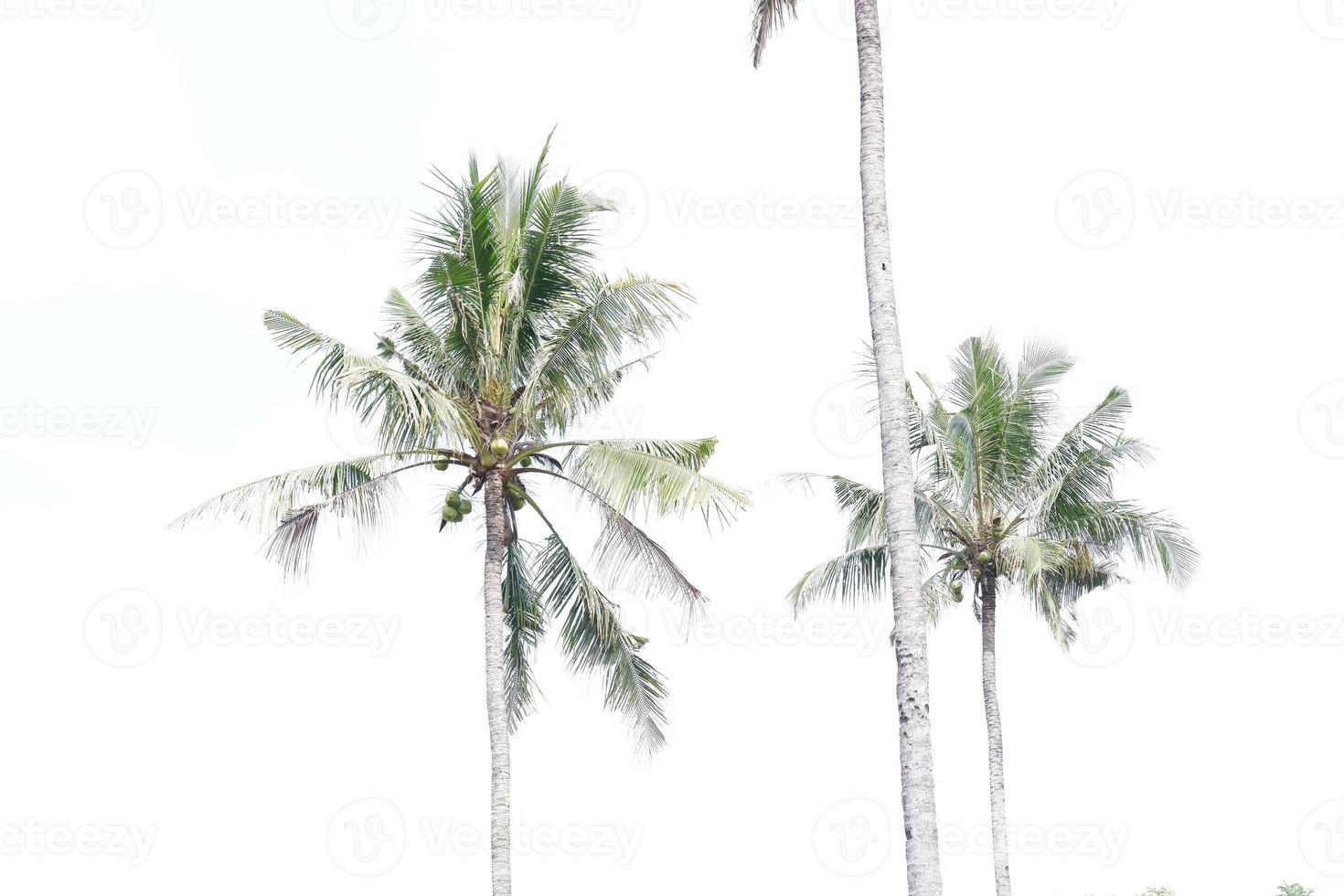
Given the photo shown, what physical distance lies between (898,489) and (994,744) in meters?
12.6

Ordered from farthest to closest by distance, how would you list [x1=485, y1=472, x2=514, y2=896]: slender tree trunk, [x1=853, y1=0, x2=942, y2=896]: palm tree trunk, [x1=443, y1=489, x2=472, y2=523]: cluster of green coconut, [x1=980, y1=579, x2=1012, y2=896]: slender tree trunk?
[x1=980, y1=579, x2=1012, y2=896]: slender tree trunk, [x1=443, y1=489, x2=472, y2=523]: cluster of green coconut, [x1=485, y1=472, x2=514, y2=896]: slender tree trunk, [x1=853, y1=0, x2=942, y2=896]: palm tree trunk

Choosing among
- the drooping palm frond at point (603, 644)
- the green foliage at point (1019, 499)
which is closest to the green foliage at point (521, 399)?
the drooping palm frond at point (603, 644)

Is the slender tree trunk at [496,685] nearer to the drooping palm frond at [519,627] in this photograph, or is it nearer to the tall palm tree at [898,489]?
the drooping palm frond at [519,627]

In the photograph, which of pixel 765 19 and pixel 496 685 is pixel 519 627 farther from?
pixel 765 19

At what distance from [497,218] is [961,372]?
10.8 m

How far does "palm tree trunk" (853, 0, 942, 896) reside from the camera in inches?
462

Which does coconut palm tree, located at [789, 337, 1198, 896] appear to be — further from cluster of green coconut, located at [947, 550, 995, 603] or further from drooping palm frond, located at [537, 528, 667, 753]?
drooping palm frond, located at [537, 528, 667, 753]

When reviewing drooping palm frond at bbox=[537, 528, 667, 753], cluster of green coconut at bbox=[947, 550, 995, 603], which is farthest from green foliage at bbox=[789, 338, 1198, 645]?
drooping palm frond at bbox=[537, 528, 667, 753]

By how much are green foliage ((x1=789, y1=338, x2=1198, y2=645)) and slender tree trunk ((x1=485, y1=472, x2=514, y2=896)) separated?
28.3ft

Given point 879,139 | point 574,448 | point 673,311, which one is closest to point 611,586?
point 574,448

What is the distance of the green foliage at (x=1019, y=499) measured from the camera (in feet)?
78.7

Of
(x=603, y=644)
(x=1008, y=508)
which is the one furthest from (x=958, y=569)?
(x=603, y=644)

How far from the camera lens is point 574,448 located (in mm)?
17562

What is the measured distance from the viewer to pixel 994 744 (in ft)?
78.4
